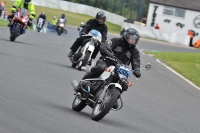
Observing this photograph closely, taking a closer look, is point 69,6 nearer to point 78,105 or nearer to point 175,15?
point 175,15

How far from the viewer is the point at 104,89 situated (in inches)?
407

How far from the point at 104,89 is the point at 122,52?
35.6 inches

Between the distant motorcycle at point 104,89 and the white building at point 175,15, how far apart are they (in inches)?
2486

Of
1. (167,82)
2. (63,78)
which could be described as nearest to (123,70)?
(63,78)

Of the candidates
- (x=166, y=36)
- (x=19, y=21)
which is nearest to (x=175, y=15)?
(x=166, y=36)

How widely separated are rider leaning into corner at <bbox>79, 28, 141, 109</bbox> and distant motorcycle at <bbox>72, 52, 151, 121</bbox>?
0.10 metres

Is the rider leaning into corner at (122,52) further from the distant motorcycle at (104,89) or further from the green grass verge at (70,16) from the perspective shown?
the green grass verge at (70,16)

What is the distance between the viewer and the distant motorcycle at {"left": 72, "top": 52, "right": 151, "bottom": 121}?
10030 mm

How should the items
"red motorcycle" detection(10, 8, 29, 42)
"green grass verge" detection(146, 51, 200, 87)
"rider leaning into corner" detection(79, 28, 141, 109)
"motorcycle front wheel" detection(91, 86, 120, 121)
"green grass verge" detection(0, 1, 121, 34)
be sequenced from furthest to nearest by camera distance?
1. "green grass verge" detection(0, 1, 121, 34)
2. "green grass verge" detection(146, 51, 200, 87)
3. "red motorcycle" detection(10, 8, 29, 42)
4. "rider leaning into corner" detection(79, 28, 141, 109)
5. "motorcycle front wheel" detection(91, 86, 120, 121)

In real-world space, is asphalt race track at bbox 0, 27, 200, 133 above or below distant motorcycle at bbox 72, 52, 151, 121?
below

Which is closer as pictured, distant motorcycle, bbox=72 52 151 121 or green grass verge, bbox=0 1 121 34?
distant motorcycle, bbox=72 52 151 121

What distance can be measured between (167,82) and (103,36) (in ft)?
10.6

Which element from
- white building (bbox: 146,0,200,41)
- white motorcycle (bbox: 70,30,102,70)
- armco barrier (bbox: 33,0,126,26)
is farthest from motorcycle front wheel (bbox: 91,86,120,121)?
armco barrier (bbox: 33,0,126,26)

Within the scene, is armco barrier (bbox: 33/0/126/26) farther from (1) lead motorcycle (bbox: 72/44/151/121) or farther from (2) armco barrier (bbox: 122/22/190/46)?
(1) lead motorcycle (bbox: 72/44/151/121)
